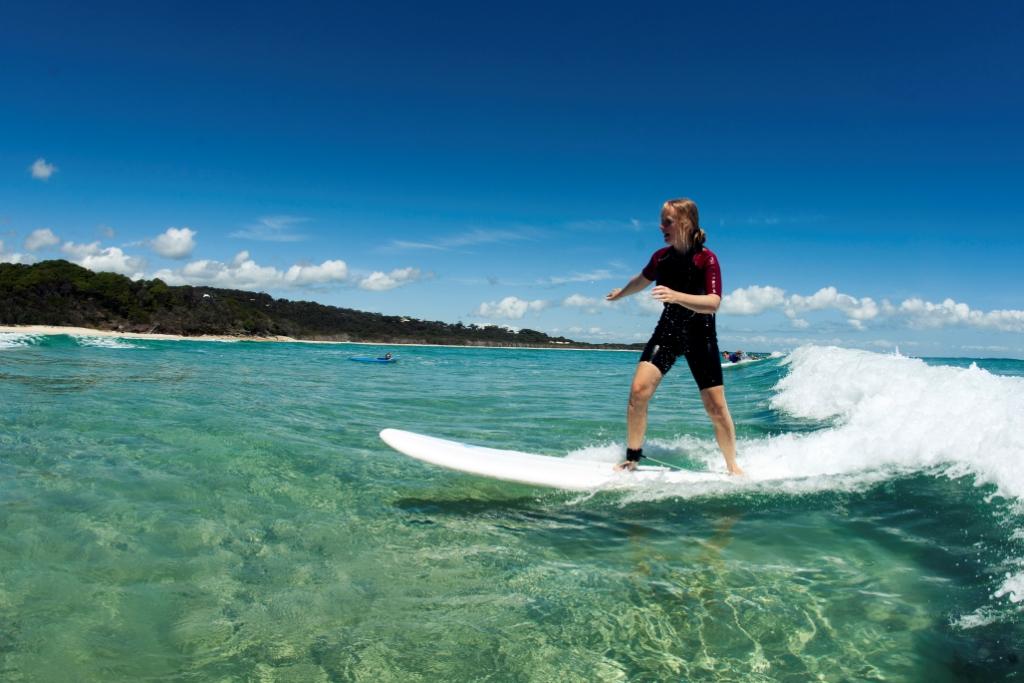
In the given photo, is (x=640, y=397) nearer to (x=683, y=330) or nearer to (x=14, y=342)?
(x=683, y=330)

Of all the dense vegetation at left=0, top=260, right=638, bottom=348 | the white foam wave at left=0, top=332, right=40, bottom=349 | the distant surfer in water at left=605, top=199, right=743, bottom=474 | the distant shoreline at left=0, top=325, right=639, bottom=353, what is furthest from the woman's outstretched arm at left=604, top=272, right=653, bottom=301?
the dense vegetation at left=0, top=260, right=638, bottom=348

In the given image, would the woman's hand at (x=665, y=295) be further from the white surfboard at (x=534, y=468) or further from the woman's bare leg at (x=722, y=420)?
the white surfboard at (x=534, y=468)

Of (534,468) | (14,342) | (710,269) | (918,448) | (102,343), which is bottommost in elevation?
(102,343)

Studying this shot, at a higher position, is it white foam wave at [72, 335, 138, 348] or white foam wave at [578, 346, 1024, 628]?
white foam wave at [578, 346, 1024, 628]

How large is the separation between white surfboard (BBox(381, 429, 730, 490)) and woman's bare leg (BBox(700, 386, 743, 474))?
0.22 m

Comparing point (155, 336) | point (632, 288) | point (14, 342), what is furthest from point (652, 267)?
point (155, 336)

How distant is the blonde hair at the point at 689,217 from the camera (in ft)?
18.1

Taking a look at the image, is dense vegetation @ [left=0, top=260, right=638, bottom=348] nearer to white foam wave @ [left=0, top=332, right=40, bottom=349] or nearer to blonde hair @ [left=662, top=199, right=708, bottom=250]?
white foam wave @ [left=0, top=332, right=40, bottom=349]

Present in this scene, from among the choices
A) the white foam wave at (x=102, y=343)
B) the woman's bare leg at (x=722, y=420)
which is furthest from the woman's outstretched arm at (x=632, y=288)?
the white foam wave at (x=102, y=343)

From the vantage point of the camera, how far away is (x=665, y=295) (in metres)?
5.11

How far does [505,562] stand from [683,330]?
9.46 ft

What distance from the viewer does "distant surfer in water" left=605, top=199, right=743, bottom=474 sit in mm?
5512

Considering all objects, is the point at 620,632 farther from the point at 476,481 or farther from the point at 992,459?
the point at 992,459

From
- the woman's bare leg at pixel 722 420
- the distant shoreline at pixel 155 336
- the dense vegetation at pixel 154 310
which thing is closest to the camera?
the woman's bare leg at pixel 722 420
